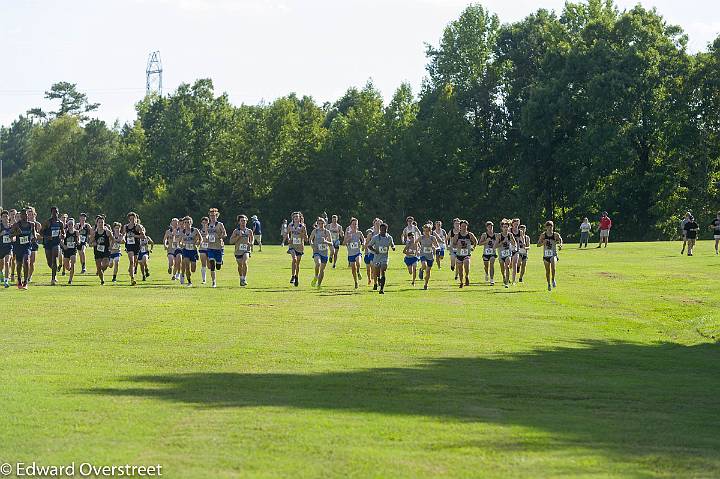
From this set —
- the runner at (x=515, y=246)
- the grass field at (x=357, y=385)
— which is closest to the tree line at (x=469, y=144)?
the runner at (x=515, y=246)

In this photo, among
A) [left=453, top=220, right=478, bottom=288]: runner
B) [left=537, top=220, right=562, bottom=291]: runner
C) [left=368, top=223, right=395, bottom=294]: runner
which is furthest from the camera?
[left=453, top=220, right=478, bottom=288]: runner

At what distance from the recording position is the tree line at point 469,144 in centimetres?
8531

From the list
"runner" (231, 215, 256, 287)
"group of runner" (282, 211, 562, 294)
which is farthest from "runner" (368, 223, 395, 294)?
"runner" (231, 215, 256, 287)

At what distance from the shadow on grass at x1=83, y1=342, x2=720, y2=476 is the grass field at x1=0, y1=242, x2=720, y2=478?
4 centimetres

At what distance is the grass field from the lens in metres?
10.2

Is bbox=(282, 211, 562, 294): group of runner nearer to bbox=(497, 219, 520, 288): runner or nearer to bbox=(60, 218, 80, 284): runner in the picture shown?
bbox=(497, 219, 520, 288): runner

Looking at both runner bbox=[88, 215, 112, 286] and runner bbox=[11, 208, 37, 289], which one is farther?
runner bbox=[88, 215, 112, 286]

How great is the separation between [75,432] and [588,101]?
7780 cm

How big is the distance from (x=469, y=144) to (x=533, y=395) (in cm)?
8635

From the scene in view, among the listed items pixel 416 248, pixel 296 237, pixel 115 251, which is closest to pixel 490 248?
pixel 416 248

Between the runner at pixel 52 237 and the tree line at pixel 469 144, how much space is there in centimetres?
5457

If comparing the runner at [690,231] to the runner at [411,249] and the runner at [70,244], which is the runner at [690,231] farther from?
Answer: the runner at [70,244]

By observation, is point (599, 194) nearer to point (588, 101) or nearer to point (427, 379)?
point (588, 101)

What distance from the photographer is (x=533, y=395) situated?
47.9 feet
